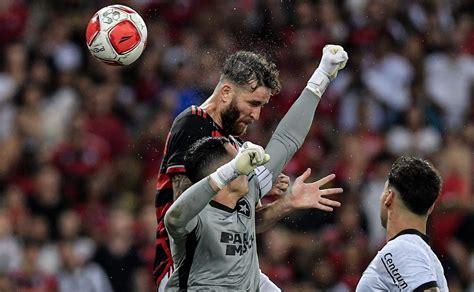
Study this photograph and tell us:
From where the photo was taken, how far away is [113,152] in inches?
547

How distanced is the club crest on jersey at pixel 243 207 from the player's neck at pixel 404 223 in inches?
32.1

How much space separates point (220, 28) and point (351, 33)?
5.37 ft

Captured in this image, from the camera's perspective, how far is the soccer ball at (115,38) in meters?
7.90

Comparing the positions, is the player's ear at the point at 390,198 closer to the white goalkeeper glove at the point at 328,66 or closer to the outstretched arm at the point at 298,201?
the outstretched arm at the point at 298,201

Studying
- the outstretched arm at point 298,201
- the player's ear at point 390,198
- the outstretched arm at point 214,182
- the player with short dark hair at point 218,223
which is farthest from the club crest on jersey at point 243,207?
the player's ear at point 390,198

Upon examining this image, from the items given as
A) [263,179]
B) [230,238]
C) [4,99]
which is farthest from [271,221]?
[4,99]

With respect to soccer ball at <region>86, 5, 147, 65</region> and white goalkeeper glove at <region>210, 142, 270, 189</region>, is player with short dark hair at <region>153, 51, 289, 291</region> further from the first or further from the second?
white goalkeeper glove at <region>210, 142, 270, 189</region>

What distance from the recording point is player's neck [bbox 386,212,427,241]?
22.4 ft

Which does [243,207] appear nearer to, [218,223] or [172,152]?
[218,223]

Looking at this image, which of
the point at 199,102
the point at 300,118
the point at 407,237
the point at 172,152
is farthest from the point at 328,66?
the point at 199,102

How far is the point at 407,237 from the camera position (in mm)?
6738

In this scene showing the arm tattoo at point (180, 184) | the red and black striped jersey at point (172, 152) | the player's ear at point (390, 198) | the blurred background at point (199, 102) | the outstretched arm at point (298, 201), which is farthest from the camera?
the blurred background at point (199, 102)

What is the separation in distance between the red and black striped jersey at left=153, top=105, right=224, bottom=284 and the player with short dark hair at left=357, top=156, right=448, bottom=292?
1189mm

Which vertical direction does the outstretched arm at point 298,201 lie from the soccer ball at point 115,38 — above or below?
below
